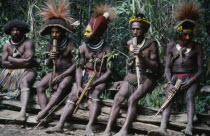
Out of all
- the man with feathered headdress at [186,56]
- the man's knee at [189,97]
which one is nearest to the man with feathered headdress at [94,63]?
the man with feathered headdress at [186,56]

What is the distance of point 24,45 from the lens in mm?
6957

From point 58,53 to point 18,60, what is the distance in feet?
2.90

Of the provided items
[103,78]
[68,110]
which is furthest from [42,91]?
[103,78]

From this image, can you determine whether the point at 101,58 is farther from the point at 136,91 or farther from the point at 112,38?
the point at 112,38

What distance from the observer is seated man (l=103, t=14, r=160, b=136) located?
579 cm

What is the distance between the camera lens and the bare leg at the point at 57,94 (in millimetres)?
6271

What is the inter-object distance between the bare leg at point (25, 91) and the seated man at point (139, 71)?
1.72 meters

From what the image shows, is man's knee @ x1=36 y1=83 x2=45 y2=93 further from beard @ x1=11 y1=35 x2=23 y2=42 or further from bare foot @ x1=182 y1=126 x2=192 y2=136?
bare foot @ x1=182 y1=126 x2=192 y2=136

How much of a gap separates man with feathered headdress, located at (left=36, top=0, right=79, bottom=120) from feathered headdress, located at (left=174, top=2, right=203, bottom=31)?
2.18 metres

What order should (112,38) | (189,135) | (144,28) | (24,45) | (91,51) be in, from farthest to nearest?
(112,38) → (24,45) → (91,51) → (144,28) → (189,135)

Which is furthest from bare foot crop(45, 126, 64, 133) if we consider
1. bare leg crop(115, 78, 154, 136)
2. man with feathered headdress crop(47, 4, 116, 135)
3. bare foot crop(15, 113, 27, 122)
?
bare leg crop(115, 78, 154, 136)

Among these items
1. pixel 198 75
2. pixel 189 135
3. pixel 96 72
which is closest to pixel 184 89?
pixel 198 75

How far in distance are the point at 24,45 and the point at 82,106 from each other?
183 cm

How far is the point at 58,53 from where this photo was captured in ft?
21.9
